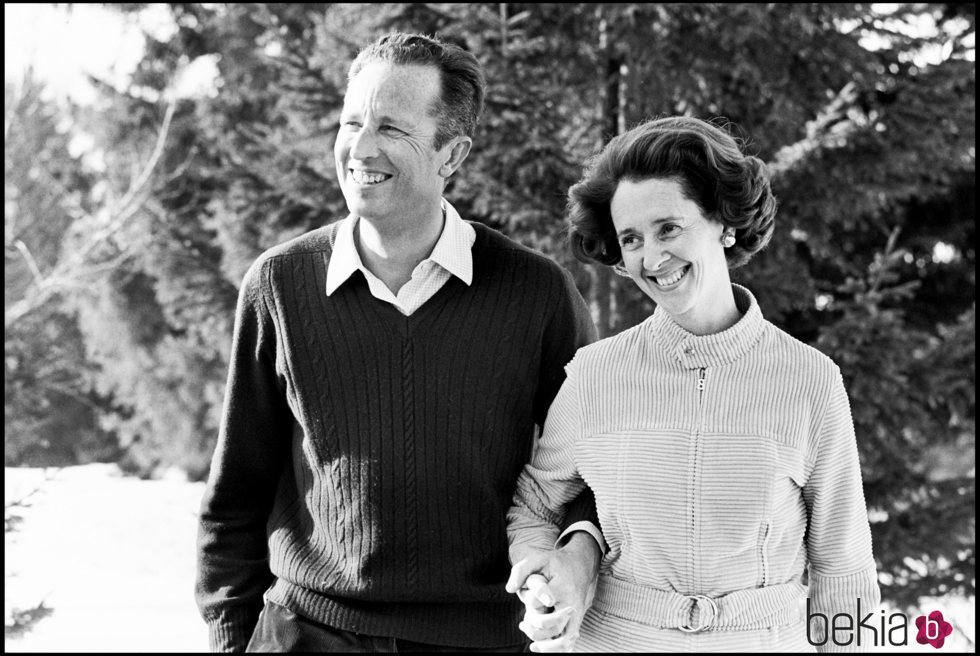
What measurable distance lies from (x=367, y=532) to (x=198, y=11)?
788cm

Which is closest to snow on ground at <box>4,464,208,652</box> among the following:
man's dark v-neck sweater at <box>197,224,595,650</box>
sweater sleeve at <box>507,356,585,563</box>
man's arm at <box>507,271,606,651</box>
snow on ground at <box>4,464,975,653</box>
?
snow on ground at <box>4,464,975,653</box>

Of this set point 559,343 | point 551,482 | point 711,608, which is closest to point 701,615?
point 711,608

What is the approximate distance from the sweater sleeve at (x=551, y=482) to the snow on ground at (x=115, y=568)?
4317mm

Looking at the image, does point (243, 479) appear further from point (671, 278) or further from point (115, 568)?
point (115, 568)

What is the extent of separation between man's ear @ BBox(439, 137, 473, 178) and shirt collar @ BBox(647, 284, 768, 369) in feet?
2.14

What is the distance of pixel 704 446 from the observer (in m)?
1.77

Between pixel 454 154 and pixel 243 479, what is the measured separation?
0.81 metres

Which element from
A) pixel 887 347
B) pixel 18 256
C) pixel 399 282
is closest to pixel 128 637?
pixel 18 256

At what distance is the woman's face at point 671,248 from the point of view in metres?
1.79

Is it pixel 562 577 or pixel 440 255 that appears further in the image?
pixel 440 255

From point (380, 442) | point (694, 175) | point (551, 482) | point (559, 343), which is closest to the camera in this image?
point (694, 175)

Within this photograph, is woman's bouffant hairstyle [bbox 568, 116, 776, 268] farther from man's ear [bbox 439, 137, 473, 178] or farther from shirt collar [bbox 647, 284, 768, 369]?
man's ear [bbox 439, 137, 473, 178]

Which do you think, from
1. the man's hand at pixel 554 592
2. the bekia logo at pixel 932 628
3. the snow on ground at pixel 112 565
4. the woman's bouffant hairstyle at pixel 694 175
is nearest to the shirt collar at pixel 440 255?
the woman's bouffant hairstyle at pixel 694 175

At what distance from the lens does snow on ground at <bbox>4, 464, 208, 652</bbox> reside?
6301mm
